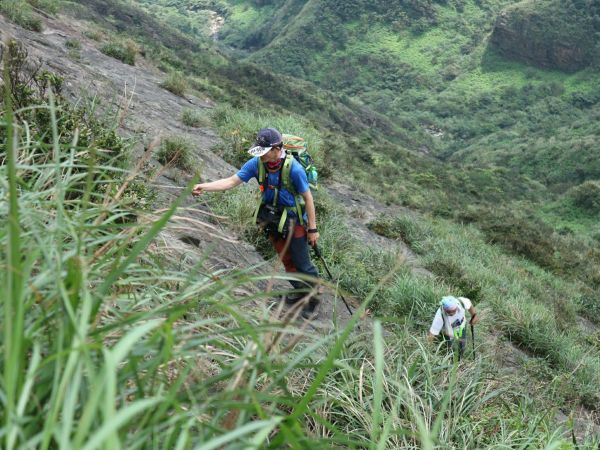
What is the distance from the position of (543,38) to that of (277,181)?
70475 millimetres

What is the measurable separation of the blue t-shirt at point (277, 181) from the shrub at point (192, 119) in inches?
247

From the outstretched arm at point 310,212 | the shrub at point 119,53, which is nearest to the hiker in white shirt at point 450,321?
the outstretched arm at point 310,212

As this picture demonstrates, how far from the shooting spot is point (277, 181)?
4.22 meters

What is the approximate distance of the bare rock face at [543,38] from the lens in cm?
6216

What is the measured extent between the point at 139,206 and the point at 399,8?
282 ft

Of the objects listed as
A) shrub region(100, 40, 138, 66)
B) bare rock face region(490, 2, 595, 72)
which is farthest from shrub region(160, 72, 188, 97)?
bare rock face region(490, 2, 595, 72)

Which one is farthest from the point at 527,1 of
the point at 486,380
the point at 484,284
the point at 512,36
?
the point at 486,380

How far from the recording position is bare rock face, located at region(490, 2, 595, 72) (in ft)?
204

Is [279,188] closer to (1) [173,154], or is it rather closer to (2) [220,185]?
(2) [220,185]

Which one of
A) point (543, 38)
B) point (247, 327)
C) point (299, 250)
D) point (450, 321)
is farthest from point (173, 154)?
point (543, 38)

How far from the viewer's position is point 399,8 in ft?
266

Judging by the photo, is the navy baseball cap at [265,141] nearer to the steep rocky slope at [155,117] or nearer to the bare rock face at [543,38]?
the steep rocky slope at [155,117]

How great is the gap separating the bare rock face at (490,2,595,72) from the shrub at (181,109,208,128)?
212 ft

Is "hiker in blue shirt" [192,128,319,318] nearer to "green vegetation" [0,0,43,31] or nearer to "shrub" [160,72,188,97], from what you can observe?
"shrub" [160,72,188,97]
